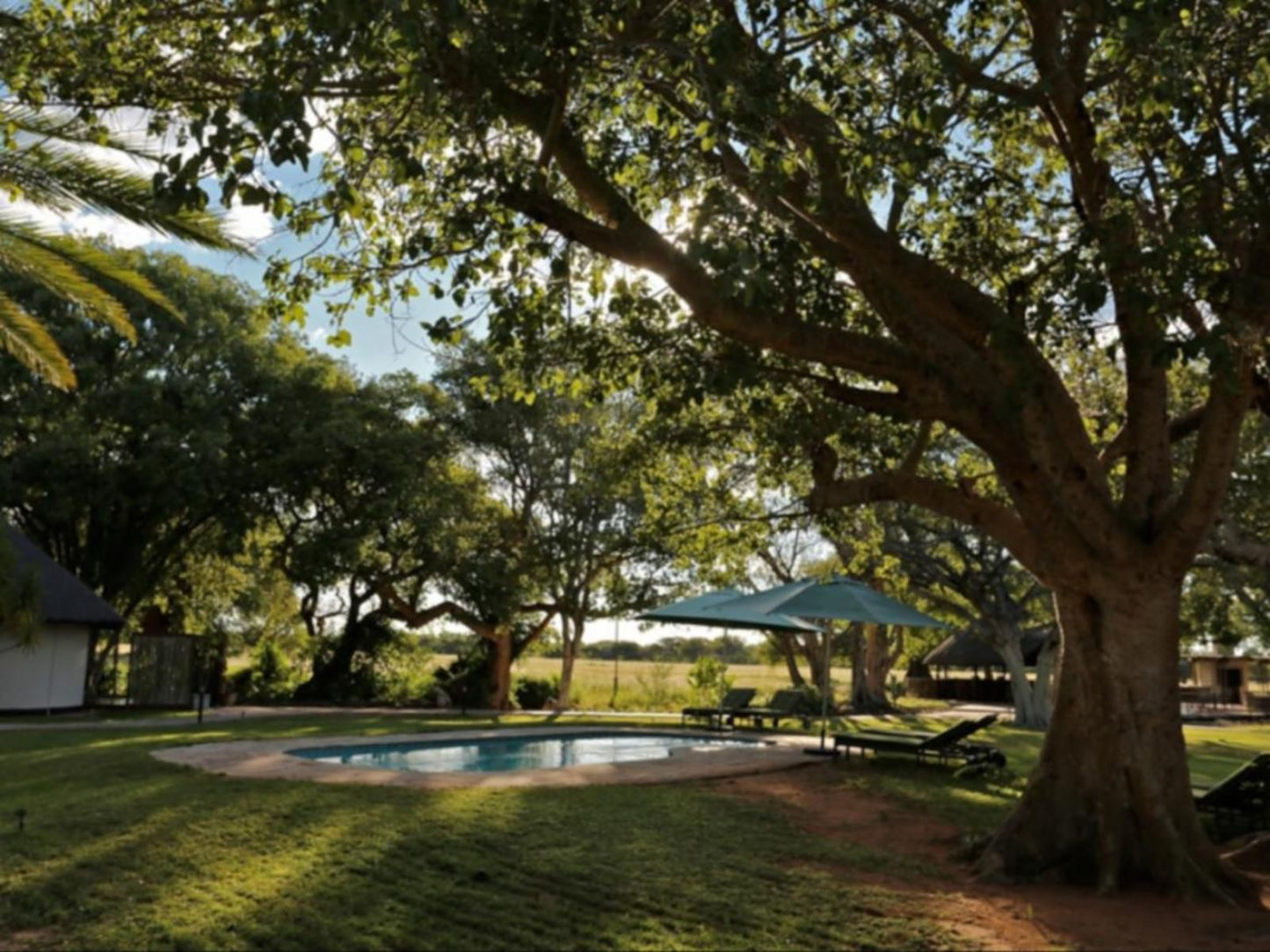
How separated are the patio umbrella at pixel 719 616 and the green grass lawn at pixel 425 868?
5946mm

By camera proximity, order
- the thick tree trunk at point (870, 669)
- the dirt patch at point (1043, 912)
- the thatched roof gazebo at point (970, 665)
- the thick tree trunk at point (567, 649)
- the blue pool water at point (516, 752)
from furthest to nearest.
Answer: the thatched roof gazebo at point (970, 665), the thick tree trunk at point (870, 669), the thick tree trunk at point (567, 649), the blue pool water at point (516, 752), the dirt patch at point (1043, 912)

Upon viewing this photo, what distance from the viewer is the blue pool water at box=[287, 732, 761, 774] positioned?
631 inches

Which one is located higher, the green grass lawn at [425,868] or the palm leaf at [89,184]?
the palm leaf at [89,184]

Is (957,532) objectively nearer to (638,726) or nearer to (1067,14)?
(638,726)

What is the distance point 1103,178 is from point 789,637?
101 ft

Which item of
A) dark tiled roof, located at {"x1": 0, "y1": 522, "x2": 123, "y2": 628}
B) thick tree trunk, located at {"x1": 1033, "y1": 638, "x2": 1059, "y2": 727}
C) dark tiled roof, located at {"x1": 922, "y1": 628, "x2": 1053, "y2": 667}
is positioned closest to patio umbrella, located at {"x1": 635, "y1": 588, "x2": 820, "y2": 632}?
thick tree trunk, located at {"x1": 1033, "y1": 638, "x2": 1059, "y2": 727}

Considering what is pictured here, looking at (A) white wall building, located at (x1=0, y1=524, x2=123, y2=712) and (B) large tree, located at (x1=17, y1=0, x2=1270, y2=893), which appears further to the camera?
(A) white wall building, located at (x1=0, y1=524, x2=123, y2=712)

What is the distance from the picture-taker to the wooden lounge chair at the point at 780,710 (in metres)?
21.2

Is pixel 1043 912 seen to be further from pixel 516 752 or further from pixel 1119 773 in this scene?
pixel 516 752

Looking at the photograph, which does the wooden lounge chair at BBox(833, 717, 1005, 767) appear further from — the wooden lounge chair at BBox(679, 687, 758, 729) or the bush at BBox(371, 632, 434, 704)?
the bush at BBox(371, 632, 434, 704)

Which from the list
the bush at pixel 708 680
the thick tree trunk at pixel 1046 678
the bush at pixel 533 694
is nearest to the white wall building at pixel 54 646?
the bush at pixel 533 694

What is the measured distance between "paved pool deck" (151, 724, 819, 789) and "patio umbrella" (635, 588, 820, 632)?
213 cm

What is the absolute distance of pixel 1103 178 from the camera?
8.98m

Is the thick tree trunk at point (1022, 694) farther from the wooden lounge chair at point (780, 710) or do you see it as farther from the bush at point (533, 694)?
the bush at point (533, 694)
